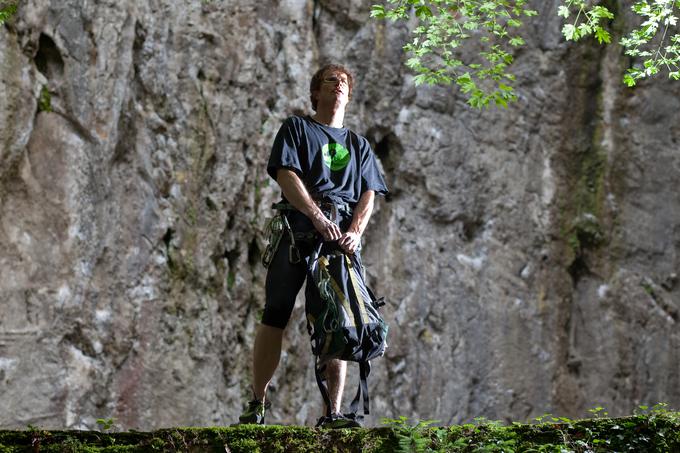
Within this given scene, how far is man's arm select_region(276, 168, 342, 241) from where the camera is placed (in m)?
4.38

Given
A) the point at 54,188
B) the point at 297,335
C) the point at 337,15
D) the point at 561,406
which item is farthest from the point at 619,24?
the point at 54,188

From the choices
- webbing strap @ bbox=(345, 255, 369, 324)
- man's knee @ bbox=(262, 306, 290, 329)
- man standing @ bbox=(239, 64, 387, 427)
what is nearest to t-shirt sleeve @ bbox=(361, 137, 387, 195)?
man standing @ bbox=(239, 64, 387, 427)

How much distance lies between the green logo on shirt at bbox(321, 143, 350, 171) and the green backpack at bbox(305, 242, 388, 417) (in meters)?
0.43

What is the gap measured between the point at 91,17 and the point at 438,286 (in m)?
4.47

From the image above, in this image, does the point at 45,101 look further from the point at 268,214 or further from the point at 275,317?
the point at 275,317

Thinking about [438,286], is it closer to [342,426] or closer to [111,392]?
[111,392]

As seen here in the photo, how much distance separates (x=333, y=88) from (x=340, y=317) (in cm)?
122

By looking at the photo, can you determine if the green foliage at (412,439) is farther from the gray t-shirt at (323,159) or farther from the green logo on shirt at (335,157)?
the green logo on shirt at (335,157)

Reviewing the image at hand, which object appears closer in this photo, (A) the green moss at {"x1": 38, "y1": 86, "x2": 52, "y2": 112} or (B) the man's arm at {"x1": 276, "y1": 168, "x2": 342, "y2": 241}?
(B) the man's arm at {"x1": 276, "y1": 168, "x2": 342, "y2": 241}

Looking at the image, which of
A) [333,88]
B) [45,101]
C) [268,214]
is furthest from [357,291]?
[268,214]

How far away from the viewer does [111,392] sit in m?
7.63

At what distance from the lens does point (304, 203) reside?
440 centimetres

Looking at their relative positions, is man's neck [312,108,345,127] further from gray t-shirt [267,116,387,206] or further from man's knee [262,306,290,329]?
man's knee [262,306,290,329]

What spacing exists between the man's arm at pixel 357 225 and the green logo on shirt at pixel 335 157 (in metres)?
0.20
